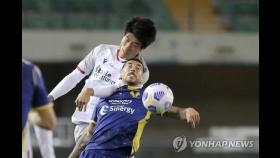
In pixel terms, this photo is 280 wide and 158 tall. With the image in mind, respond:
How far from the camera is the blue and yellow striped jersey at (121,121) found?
4145mm

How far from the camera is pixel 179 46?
875 cm

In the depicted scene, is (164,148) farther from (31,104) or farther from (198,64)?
(31,104)

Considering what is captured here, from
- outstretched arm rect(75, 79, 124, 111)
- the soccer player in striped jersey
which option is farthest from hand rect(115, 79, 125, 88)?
the soccer player in striped jersey

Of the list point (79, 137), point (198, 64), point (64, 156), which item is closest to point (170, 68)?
point (198, 64)

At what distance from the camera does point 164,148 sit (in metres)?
7.73

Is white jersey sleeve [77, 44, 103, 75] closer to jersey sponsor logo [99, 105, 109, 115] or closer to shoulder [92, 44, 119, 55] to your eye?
shoulder [92, 44, 119, 55]

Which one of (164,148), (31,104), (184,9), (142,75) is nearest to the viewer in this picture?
(31,104)

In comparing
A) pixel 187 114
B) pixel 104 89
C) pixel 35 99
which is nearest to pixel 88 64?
pixel 104 89

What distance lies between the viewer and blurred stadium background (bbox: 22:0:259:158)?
796 centimetres

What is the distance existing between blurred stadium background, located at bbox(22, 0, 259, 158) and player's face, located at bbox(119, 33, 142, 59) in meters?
2.98

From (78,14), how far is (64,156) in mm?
3954

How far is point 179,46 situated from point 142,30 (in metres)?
4.58

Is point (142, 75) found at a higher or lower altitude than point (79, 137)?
higher
